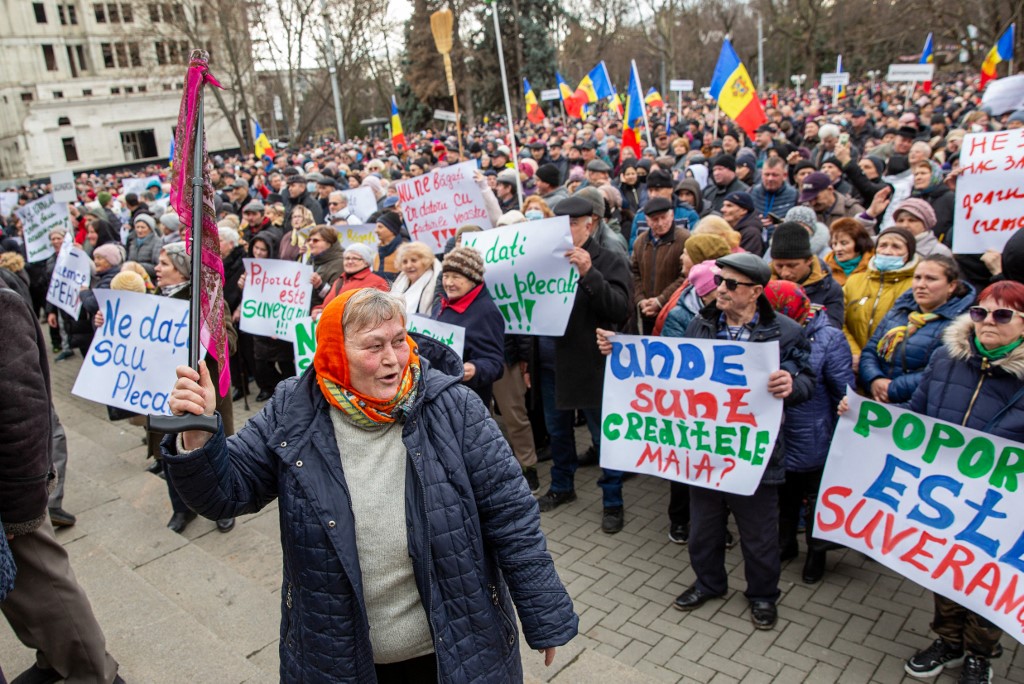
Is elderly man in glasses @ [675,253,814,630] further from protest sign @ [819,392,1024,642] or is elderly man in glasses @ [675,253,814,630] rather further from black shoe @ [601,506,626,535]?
black shoe @ [601,506,626,535]

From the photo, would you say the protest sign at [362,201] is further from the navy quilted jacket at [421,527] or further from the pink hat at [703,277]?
the navy quilted jacket at [421,527]

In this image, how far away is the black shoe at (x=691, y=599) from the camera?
163 inches

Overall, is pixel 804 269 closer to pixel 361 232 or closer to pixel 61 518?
pixel 61 518

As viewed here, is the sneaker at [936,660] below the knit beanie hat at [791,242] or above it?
below

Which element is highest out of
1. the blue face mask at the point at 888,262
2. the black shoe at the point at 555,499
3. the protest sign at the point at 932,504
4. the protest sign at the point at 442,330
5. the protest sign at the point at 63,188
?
the protest sign at the point at 63,188

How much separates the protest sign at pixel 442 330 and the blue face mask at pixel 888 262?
8.26 feet

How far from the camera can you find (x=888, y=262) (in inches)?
183

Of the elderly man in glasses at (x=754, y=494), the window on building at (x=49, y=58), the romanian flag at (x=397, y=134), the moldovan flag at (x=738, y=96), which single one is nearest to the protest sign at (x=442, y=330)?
the elderly man in glasses at (x=754, y=494)

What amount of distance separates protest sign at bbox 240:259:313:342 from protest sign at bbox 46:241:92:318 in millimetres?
2238

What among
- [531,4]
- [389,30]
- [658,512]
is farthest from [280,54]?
[658,512]

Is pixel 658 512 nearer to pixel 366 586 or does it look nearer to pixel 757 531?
pixel 757 531

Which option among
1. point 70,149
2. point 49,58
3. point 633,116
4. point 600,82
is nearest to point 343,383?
point 633,116

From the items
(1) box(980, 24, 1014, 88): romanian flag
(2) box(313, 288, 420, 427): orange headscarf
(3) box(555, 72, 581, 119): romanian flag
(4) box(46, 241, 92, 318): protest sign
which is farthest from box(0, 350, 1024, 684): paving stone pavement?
(3) box(555, 72, 581, 119): romanian flag

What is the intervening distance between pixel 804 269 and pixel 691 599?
6.58ft
